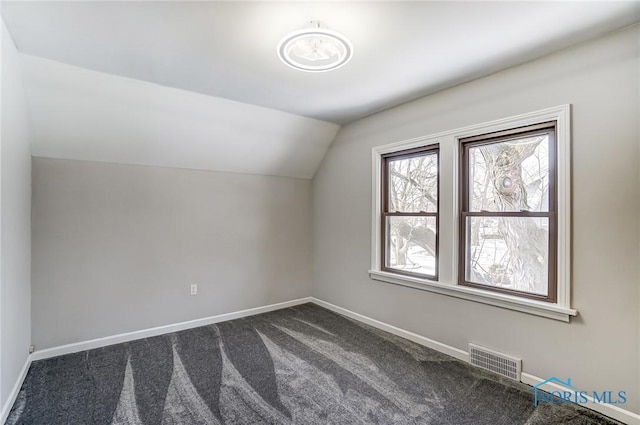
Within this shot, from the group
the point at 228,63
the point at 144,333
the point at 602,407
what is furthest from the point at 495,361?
the point at 144,333

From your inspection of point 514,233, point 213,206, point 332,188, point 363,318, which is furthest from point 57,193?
point 514,233

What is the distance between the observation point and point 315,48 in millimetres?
2002

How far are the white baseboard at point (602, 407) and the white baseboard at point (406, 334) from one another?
21.5 inches

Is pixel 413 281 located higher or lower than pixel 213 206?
lower

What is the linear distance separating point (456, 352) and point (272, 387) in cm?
172

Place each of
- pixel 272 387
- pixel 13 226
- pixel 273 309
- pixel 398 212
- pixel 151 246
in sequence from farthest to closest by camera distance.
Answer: pixel 273 309 < pixel 398 212 < pixel 151 246 < pixel 272 387 < pixel 13 226

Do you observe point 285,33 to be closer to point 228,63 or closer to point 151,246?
point 228,63

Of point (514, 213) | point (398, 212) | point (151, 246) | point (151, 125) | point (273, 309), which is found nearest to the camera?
point (514, 213)

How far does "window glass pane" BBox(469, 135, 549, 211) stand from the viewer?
8.05 feet

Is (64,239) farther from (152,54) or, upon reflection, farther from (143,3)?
(143,3)

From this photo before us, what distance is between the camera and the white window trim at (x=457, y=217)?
7.30 feet

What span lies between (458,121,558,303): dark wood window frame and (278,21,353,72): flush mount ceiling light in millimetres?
1567

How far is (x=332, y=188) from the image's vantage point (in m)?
4.35

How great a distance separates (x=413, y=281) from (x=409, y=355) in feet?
2.38
